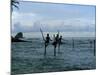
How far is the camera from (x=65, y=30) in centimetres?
277

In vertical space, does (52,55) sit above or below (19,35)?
below

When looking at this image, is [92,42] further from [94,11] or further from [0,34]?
[0,34]

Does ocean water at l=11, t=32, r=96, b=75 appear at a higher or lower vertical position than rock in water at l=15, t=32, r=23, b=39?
lower

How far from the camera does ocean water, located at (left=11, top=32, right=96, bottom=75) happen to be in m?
2.61

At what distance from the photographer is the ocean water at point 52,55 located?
2609 mm

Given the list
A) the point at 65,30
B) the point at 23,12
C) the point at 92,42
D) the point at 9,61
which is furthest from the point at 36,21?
the point at 92,42

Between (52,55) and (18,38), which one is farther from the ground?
(18,38)

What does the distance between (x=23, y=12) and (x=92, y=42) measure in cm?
102

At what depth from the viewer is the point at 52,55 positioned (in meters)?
2.72

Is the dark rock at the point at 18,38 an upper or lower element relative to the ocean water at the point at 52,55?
upper

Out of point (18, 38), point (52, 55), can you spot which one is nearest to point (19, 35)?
point (18, 38)

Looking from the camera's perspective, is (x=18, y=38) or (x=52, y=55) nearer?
(x=18, y=38)

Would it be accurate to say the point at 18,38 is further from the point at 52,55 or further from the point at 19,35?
the point at 52,55

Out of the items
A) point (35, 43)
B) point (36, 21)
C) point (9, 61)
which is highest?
point (36, 21)
